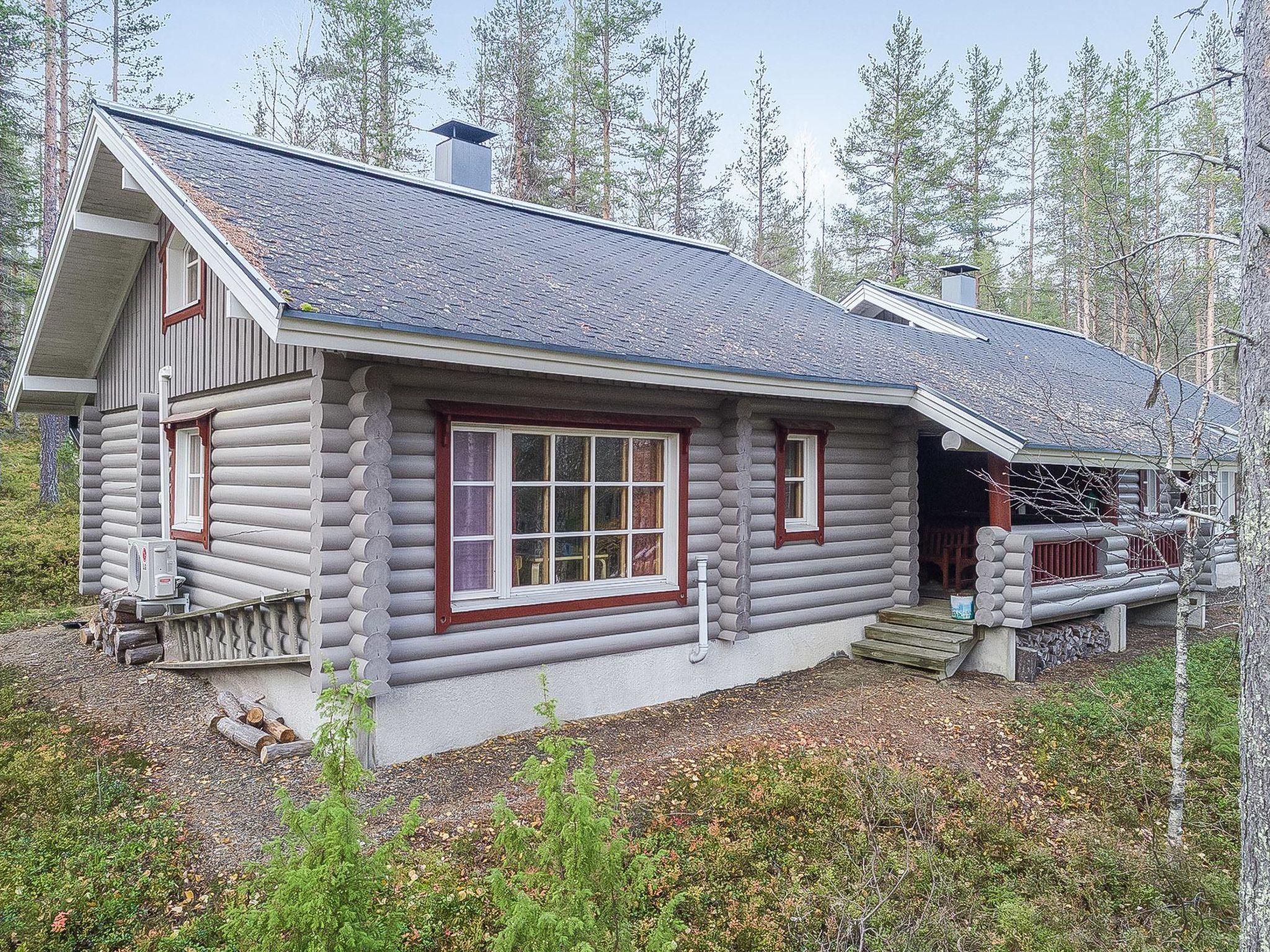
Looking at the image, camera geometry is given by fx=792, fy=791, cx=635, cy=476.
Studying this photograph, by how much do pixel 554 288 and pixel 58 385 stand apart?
831 centimetres

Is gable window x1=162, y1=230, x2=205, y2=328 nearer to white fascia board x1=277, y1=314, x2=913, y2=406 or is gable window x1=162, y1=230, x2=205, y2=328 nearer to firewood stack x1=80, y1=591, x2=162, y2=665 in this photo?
firewood stack x1=80, y1=591, x2=162, y2=665

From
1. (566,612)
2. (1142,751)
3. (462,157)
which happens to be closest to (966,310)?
(462,157)

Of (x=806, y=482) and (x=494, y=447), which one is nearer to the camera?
(x=494, y=447)

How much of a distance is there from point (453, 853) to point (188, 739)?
11.4 ft

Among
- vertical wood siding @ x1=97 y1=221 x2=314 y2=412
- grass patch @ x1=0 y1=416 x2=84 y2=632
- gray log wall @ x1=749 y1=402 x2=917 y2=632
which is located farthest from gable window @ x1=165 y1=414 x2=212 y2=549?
gray log wall @ x1=749 y1=402 x2=917 y2=632

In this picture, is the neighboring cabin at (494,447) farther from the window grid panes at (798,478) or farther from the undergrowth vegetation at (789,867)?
the undergrowth vegetation at (789,867)

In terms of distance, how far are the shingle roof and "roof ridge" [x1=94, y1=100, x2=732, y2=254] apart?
1.3 inches

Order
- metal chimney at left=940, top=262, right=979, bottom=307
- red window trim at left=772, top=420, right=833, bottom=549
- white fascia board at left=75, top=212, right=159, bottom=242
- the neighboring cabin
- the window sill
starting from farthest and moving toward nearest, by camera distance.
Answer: metal chimney at left=940, top=262, right=979, bottom=307 < white fascia board at left=75, top=212, right=159, bottom=242 < red window trim at left=772, top=420, right=833, bottom=549 < the window sill < the neighboring cabin

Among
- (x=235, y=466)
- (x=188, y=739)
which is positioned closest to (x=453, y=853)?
(x=188, y=739)

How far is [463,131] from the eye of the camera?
11938 millimetres

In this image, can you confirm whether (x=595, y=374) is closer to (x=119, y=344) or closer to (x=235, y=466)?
(x=235, y=466)

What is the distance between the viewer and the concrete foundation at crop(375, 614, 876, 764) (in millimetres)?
6285

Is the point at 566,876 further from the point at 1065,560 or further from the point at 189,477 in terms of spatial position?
the point at 1065,560

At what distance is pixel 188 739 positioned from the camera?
6.78 metres
